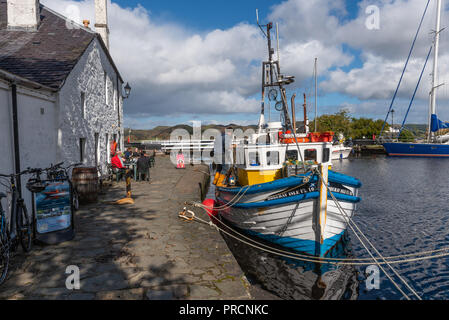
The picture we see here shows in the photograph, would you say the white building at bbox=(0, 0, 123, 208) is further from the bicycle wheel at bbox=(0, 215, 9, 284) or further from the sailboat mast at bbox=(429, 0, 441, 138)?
the sailboat mast at bbox=(429, 0, 441, 138)

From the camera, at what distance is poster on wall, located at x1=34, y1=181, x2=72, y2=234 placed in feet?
17.5

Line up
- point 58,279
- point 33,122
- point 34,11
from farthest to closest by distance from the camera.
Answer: point 34,11 → point 33,122 → point 58,279

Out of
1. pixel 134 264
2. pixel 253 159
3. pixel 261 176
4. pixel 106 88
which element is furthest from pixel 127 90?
pixel 134 264

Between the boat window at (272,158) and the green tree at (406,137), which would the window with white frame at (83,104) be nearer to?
the boat window at (272,158)

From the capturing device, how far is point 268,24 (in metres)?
10.3

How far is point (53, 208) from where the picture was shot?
17.9 ft

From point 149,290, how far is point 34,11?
12486mm

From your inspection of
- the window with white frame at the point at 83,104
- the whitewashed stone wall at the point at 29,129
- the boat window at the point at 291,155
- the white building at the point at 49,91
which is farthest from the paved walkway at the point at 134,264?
the window with white frame at the point at 83,104

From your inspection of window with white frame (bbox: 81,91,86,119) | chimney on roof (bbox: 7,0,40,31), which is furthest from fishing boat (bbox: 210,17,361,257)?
chimney on roof (bbox: 7,0,40,31)

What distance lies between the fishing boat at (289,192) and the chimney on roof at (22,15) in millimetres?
9287

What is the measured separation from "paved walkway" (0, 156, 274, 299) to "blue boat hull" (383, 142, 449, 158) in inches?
2024
